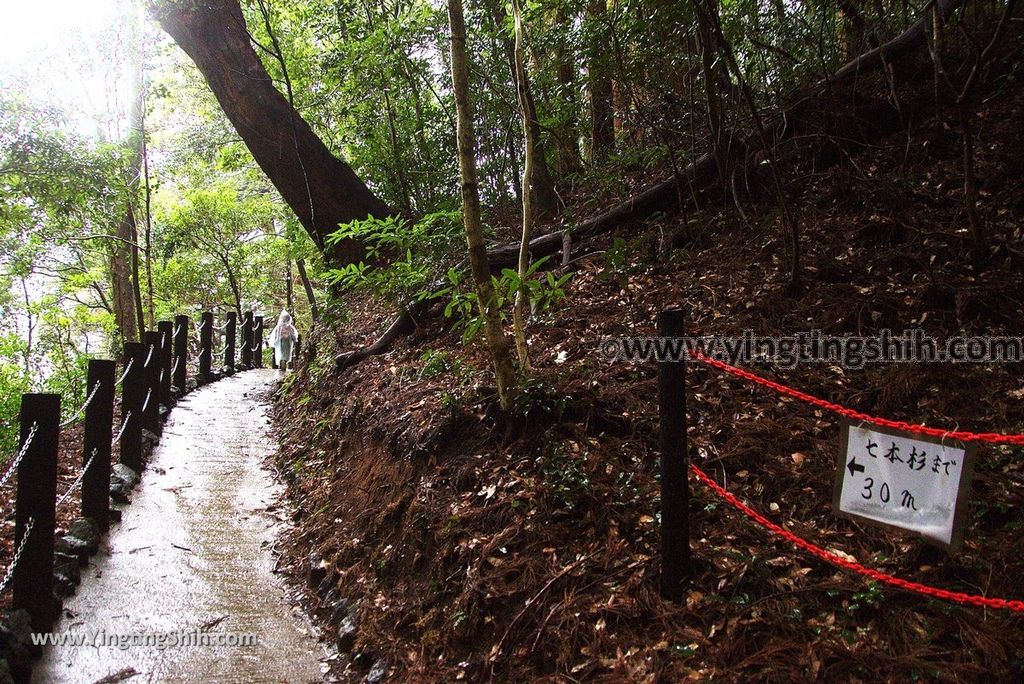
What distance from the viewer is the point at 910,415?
3584 millimetres

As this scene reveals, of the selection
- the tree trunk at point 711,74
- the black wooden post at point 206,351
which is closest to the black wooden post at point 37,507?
the tree trunk at point 711,74

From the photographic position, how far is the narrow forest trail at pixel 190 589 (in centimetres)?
341

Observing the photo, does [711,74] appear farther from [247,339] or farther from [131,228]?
[247,339]

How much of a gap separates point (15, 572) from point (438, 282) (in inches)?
170

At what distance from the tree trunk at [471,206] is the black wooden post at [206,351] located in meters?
9.05

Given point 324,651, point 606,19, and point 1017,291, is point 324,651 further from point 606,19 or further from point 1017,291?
point 606,19

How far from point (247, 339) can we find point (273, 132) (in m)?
7.39

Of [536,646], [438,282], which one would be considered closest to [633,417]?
[536,646]

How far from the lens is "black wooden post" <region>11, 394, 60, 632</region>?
3276 millimetres

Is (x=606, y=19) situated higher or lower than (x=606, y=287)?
higher

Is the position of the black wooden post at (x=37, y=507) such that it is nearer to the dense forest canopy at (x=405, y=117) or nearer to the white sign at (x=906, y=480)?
the dense forest canopy at (x=405, y=117)

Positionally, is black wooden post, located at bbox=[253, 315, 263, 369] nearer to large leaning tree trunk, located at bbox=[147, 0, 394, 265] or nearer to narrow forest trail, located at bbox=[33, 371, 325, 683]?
large leaning tree trunk, located at bbox=[147, 0, 394, 265]

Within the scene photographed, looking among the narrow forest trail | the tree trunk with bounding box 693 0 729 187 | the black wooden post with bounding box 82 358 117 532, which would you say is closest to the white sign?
the narrow forest trail

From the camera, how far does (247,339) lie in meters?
15.6
